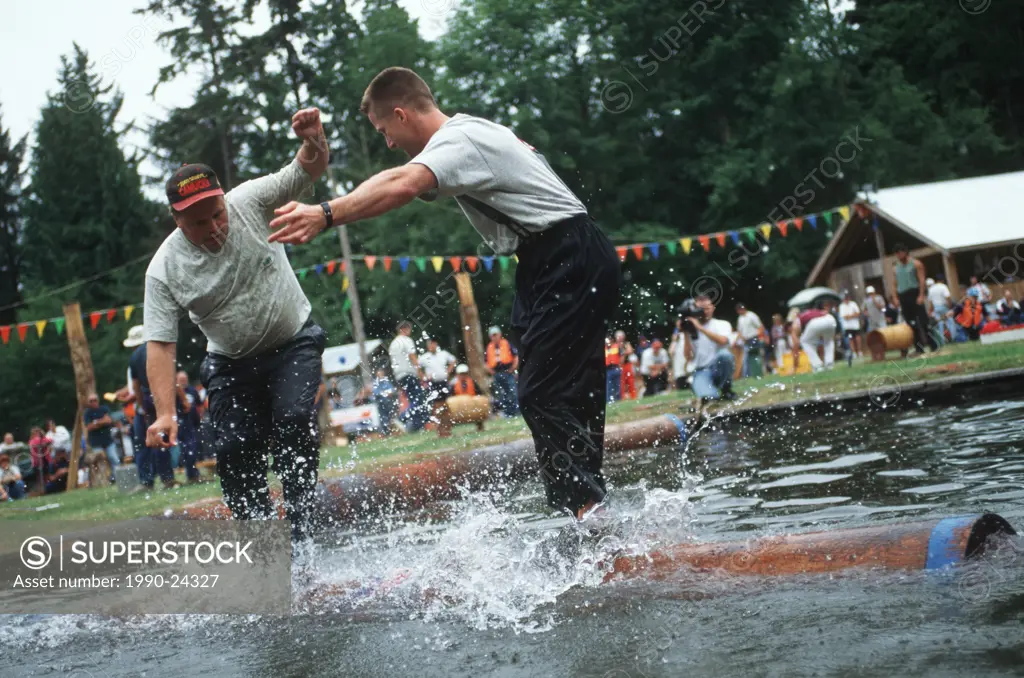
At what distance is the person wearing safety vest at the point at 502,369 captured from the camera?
18.0 meters

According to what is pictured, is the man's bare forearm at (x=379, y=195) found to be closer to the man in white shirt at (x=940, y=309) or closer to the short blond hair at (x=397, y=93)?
the short blond hair at (x=397, y=93)

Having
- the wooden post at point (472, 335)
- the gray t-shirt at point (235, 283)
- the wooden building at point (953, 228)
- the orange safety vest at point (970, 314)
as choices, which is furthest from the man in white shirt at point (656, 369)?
the gray t-shirt at point (235, 283)

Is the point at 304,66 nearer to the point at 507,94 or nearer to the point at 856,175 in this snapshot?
the point at 507,94

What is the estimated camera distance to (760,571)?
3.41 m

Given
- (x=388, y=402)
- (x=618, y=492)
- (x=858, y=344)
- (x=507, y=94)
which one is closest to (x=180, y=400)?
(x=388, y=402)

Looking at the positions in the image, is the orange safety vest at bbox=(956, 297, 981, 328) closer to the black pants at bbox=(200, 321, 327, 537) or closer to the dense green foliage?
the dense green foliage

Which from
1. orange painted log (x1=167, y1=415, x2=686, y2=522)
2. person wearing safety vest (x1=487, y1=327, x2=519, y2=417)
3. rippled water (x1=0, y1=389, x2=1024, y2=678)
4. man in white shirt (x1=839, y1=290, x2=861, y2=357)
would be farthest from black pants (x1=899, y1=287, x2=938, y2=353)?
rippled water (x1=0, y1=389, x2=1024, y2=678)

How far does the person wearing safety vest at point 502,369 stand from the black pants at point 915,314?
21.6ft

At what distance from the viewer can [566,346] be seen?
3910 mm

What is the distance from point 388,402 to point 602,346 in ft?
47.2

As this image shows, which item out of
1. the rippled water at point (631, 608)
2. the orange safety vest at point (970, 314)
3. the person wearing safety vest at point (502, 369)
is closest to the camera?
the rippled water at point (631, 608)

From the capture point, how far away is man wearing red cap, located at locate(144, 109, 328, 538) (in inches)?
180

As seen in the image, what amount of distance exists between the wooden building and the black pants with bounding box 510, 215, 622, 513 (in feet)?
71.1

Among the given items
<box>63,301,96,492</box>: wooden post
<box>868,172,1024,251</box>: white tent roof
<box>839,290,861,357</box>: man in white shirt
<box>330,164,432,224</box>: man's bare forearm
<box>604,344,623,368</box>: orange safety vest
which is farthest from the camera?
<box>868,172,1024,251</box>: white tent roof
